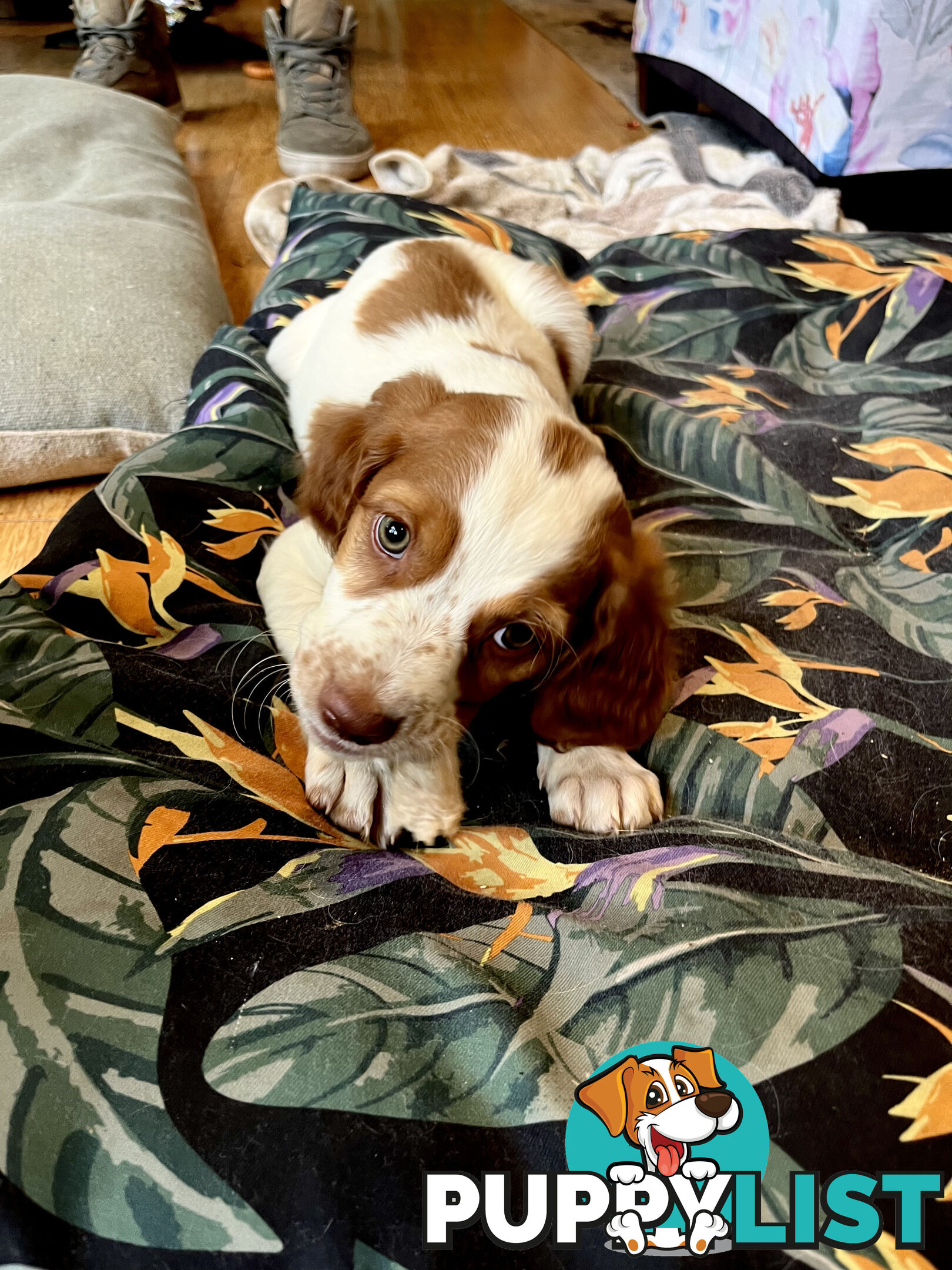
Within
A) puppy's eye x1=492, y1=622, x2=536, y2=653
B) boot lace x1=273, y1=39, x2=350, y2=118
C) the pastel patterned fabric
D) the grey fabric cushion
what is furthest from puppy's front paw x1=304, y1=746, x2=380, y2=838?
boot lace x1=273, y1=39, x2=350, y2=118

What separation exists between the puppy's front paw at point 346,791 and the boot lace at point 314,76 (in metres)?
4.12

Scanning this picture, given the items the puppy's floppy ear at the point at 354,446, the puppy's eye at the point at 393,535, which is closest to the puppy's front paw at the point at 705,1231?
the puppy's eye at the point at 393,535

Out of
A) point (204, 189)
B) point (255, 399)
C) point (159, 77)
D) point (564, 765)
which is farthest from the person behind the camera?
point (159, 77)

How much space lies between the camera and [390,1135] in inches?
31.4

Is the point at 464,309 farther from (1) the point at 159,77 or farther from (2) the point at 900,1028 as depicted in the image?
(1) the point at 159,77

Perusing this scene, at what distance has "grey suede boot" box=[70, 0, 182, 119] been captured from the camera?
4145mm

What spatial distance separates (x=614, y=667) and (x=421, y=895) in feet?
1.50

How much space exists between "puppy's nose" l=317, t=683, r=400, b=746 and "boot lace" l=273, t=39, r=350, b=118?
163 inches

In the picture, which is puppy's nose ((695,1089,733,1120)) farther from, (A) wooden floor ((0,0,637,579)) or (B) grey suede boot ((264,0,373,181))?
(B) grey suede boot ((264,0,373,181))

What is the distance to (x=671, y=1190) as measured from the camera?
0.81m

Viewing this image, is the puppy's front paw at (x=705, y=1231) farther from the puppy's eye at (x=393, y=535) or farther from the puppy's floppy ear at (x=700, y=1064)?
the puppy's eye at (x=393, y=535)

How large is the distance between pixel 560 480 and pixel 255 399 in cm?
99

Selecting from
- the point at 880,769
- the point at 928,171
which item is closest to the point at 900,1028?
the point at 880,769

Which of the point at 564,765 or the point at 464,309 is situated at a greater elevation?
the point at 464,309
